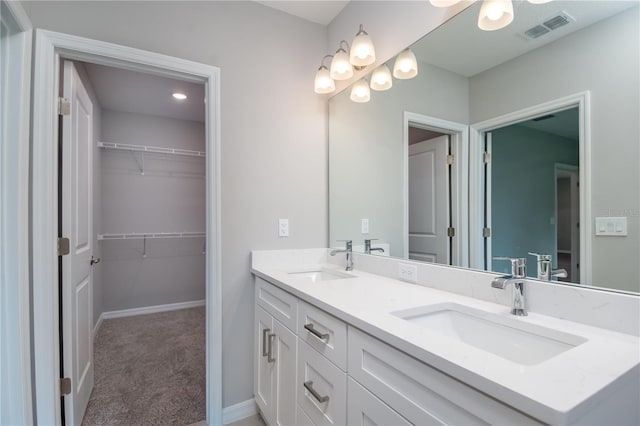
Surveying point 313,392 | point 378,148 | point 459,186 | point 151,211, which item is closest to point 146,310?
point 151,211

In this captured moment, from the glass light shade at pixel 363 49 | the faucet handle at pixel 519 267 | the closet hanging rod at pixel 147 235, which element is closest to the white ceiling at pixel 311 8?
the glass light shade at pixel 363 49

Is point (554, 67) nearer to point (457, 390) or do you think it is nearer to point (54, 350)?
point (457, 390)

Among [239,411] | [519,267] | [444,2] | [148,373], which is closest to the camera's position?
[519,267]

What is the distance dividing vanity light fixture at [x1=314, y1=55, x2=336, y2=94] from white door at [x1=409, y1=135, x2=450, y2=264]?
2.31 ft

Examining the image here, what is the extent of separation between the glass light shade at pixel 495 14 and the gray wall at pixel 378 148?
0.68 ft

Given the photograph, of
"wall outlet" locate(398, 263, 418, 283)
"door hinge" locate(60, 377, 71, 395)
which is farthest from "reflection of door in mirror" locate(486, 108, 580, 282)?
"door hinge" locate(60, 377, 71, 395)

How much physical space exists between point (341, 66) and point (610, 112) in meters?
1.32

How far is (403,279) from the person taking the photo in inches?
59.5

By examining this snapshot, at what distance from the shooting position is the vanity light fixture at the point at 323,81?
1938 mm

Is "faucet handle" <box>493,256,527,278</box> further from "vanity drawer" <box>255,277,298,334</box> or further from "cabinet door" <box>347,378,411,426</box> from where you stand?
"vanity drawer" <box>255,277,298,334</box>

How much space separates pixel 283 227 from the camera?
6.54ft

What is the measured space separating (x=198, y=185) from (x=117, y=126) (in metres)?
1.13

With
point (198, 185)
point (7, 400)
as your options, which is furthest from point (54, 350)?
point (198, 185)

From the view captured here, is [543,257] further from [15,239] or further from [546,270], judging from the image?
Answer: [15,239]
